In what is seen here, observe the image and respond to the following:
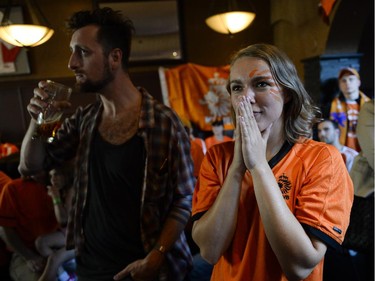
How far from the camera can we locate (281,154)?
3.01 feet

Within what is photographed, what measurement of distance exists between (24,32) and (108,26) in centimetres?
33

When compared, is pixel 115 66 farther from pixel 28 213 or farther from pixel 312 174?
pixel 28 213

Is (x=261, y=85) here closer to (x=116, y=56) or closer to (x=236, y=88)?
(x=236, y=88)

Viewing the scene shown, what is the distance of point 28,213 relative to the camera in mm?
2029

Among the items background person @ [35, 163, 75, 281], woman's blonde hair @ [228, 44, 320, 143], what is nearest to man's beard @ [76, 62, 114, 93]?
woman's blonde hair @ [228, 44, 320, 143]

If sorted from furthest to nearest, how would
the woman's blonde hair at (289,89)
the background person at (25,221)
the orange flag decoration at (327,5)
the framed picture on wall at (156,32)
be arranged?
the framed picture on wall at (156,32), the orange flag decoration at (327,5), the background person at (25,221), the woman's blonde hair at (289,89)

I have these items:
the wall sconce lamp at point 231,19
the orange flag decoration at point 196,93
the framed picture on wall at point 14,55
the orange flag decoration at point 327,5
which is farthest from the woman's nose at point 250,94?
the orange flag decoration at point 196,93

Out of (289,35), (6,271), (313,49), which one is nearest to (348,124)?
(313,49)

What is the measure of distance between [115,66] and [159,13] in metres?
4.46

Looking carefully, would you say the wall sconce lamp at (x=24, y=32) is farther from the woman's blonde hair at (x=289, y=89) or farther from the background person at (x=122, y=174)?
the woman's blonde hair at (x=289, y=89)

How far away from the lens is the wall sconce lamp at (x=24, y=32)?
39.7 inches

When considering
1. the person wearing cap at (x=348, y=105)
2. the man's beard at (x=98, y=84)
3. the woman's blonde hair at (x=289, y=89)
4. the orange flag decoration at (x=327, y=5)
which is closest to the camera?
the woman's blonde hair at (x=289, y=89)

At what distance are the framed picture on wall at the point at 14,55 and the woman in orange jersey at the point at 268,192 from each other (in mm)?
758

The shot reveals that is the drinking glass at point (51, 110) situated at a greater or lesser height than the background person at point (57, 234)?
greater
